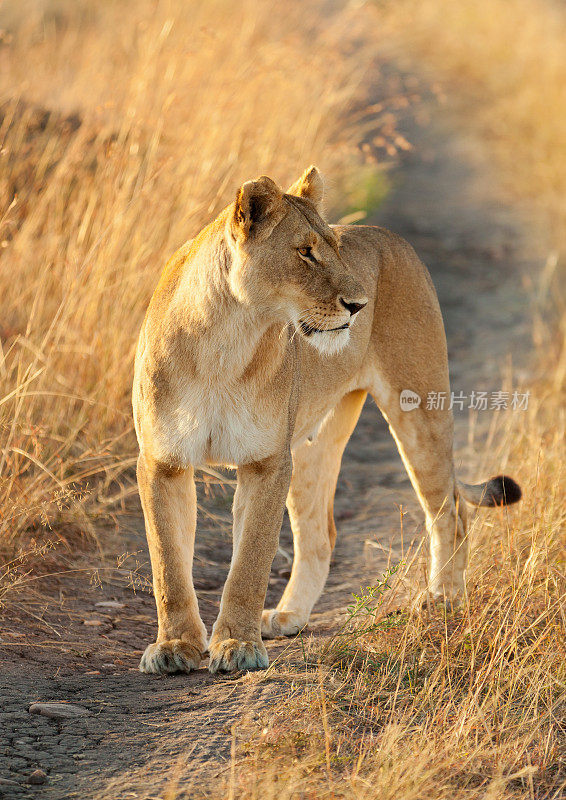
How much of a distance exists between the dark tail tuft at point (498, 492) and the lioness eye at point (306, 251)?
1.26m

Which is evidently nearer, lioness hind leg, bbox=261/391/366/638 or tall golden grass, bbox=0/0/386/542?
lioness hind leg, bbox=261/391/366/638

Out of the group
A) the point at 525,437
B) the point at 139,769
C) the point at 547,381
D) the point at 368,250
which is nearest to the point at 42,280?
the point at 368,250

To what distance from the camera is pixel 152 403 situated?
329 cm

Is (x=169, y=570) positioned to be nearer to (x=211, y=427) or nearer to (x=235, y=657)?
(x=235, y=657)

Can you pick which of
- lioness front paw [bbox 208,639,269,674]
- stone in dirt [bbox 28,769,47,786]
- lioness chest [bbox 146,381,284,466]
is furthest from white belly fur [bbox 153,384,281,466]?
stone in dirt [bbox 28,769,47,786]

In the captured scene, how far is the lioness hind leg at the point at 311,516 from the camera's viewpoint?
4.04 metres

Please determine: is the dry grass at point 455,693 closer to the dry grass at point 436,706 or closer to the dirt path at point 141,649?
the dry grass at point 436,706

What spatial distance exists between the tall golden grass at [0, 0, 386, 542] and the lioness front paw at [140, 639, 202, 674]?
699mm

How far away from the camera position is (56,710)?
293 cm

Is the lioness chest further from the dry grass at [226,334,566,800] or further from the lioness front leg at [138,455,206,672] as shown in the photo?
the dry grass at [226,334,566,800]

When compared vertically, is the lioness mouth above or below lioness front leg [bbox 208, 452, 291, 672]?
above

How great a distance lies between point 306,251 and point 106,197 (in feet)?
7.92

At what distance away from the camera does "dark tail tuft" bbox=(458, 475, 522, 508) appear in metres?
3.95

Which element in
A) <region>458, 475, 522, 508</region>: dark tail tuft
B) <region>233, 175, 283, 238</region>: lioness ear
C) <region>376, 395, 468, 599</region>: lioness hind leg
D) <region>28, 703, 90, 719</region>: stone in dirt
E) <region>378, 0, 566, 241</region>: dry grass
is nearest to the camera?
<region>28, 703, 90, 719</region>: stone in dirt
